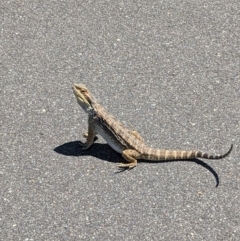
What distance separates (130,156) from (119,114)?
79 cm

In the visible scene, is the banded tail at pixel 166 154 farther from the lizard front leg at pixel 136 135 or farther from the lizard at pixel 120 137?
the lizard front leg at pixel 136 135

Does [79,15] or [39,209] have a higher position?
[79,15]

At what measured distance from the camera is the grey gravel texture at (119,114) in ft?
18.4

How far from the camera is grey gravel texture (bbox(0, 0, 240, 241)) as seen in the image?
559 centimetres

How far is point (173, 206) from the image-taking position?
5684 mm

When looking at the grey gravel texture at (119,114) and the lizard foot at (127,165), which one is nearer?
the grey gravel texture at (119,114)

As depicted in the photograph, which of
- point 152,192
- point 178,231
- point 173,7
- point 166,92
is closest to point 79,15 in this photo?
point 173,7

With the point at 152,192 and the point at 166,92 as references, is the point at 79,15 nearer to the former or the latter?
the point at 166,92

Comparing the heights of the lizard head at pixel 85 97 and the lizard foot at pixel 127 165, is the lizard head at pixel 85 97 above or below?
above

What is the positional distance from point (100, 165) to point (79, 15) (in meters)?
2.85

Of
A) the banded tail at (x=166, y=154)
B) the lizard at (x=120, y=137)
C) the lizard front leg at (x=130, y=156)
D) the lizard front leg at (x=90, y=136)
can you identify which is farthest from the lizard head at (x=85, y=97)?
the banded tail at (x=166, y=154)

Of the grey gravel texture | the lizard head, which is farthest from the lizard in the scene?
the grey gravel texture

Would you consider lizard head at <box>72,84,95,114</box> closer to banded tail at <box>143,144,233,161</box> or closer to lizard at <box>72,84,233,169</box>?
lizard at <box>72,84,233,169</box>

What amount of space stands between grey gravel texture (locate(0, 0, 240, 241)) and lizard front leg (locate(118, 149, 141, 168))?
0.08 m
